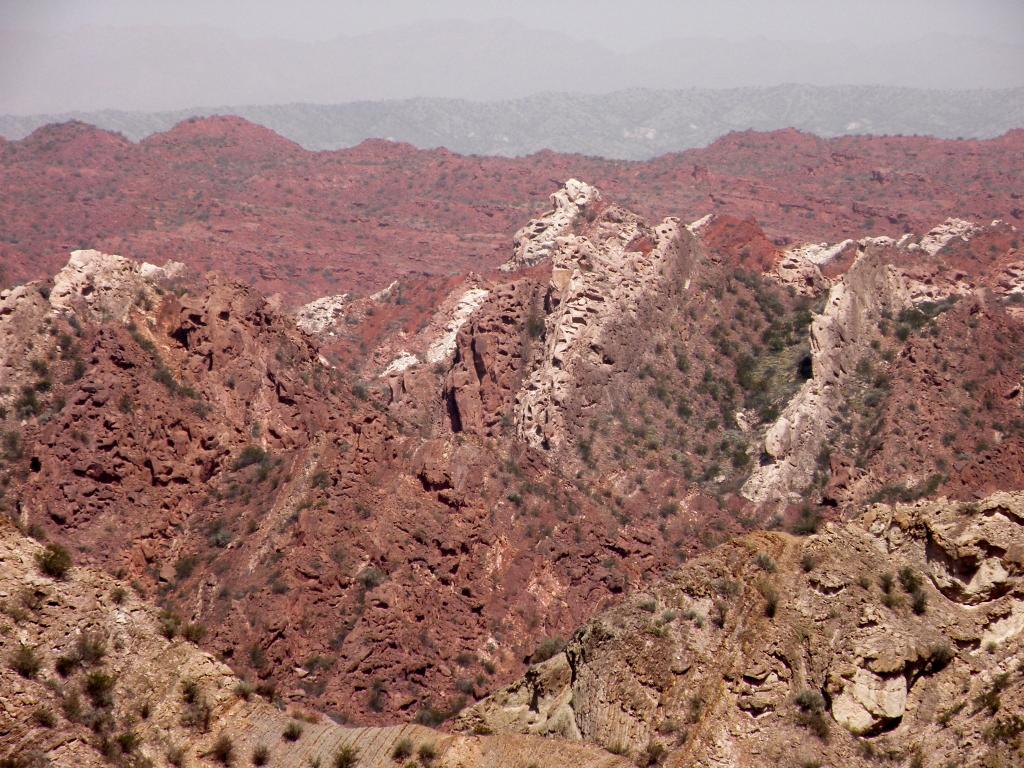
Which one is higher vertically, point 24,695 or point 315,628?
point 24,695

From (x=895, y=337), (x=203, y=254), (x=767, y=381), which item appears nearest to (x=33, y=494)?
(x=767, y=381)

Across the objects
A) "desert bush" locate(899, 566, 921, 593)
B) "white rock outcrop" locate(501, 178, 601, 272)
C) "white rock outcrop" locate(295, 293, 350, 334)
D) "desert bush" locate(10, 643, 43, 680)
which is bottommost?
"white rock outcrop" locate(295, 293, 350, 334)

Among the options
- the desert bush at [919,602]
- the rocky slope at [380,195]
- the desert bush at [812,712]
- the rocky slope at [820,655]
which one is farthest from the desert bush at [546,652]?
the rocky slope at [380,195]

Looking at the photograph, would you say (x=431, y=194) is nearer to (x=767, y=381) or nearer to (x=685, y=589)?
(x=767, y=381)

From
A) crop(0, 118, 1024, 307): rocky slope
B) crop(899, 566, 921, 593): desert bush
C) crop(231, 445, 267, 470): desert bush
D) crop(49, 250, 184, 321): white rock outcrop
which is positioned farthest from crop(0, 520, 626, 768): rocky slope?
crop(0, 118, 1024, 307): rocky slope

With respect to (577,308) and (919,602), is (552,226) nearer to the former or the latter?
(577,308)

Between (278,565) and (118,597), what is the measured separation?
1044cm

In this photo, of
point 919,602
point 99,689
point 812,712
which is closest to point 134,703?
point 99,689

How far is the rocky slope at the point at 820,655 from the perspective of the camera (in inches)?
617

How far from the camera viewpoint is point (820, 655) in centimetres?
1659

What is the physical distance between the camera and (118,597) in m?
18.3

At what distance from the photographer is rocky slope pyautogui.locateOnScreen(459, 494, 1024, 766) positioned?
15.7 m

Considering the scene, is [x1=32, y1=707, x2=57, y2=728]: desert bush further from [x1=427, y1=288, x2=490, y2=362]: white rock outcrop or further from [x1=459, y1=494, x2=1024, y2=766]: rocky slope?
[x1=427, y1=288, x2=490, y2=362]: white rock outcrop

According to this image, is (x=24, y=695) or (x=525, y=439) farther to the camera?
(x=525, y=439)
